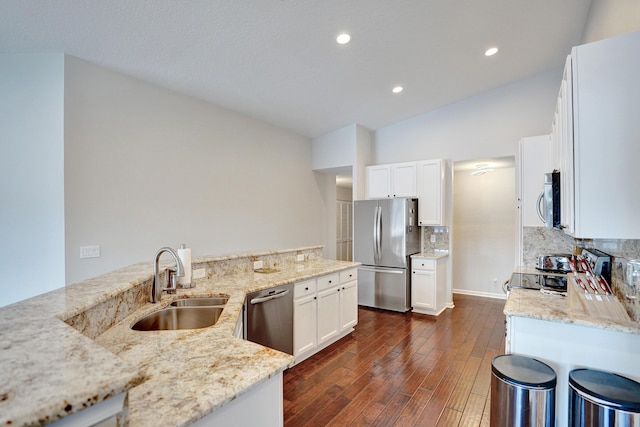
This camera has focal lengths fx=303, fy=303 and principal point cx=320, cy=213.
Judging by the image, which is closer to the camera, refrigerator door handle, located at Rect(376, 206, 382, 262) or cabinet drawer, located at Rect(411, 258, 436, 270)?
cabinet drawer, located at Rect(411, 258, 436, 270)

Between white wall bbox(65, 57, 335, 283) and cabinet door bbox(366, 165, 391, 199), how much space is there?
1440 mm

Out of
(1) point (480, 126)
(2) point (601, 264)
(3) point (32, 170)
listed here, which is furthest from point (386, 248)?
(3) point (32, 170)

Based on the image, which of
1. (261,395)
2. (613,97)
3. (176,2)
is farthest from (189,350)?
(176,2)

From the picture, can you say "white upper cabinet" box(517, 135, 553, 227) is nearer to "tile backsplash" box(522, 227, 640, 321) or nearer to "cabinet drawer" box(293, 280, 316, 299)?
"tile backsplash" box(522, 227, 640, 321)

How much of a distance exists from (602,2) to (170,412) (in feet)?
13.5

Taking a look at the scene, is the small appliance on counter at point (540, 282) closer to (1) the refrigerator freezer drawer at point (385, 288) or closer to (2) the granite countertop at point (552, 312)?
(2) the granite countertop at point (552, 312)

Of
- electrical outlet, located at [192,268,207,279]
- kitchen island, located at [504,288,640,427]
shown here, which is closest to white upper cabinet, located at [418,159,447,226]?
kitchen island, located at [504,288,640,427]

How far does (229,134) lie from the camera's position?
4.36m

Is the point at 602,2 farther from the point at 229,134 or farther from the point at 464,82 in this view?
the point at 229,134

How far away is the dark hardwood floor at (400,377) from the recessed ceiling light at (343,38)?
10.7ft

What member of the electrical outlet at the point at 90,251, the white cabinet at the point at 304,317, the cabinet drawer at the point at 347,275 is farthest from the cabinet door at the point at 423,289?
the electrical outlet at the point at 90,251

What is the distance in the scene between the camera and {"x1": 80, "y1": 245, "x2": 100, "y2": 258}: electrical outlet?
2904 mm

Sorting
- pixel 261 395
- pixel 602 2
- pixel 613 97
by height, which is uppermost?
pixel 602 2

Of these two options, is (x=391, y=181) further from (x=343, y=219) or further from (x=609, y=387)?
(x=609, y=387)
